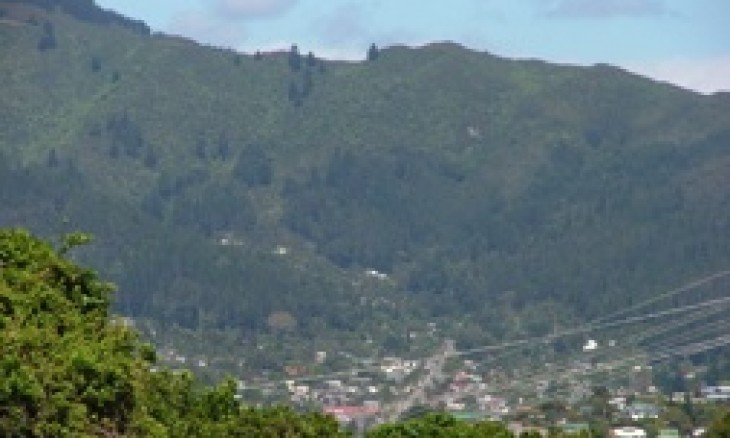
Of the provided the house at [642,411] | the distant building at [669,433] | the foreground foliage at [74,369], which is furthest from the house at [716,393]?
the foreground foliage at [74,369]

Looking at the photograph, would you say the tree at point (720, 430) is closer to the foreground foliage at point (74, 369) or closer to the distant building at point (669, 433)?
the foreground foliage at point (74, 369)

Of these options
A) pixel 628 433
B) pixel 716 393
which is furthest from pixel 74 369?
pixel 716 393

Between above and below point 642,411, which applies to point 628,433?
below

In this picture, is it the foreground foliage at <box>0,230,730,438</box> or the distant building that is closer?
the foreground foliage at <box>0,230,730,438</box>

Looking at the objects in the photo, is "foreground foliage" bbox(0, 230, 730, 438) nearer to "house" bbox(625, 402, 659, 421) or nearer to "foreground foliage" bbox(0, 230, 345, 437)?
"foreground foliage" bbox(0, 230, 345, 437)

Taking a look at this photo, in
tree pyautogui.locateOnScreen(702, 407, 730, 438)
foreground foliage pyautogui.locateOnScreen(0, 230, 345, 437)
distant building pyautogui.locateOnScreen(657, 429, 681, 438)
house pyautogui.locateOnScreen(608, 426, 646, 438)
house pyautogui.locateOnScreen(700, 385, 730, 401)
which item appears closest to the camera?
foreground foliage pyautogui.locateOnScreen(0, 230, 345, 437)

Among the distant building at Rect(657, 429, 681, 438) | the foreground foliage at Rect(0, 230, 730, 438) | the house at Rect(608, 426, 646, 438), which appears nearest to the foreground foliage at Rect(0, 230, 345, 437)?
the foreground foliage at Rect(0, 230, 730, 438)

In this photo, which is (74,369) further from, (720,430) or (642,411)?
(642,411)

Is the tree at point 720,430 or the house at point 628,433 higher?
the tree at point 720,430

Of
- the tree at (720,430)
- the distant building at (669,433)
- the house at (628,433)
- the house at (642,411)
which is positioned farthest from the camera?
the house at (642,411)

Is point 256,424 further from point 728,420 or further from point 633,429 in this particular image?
point 633,429

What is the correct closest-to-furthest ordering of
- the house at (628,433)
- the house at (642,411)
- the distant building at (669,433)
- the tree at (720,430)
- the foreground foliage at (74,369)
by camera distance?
the foreground foliage at (74,369), the tree at (720,430), the house at (628,433), the distant building at (669,433), the house at (642,411)
